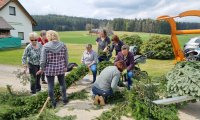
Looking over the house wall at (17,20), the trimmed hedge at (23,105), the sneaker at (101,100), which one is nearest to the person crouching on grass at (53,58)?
the trimmed hedge at (23,105)

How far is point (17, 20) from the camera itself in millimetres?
36406

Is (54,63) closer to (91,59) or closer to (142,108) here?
(142,108)

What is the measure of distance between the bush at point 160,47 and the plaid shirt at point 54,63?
1206cm

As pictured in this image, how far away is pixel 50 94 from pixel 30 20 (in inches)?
1312

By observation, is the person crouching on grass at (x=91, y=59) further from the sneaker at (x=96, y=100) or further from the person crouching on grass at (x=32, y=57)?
the sneaker at (x=96, y=100)

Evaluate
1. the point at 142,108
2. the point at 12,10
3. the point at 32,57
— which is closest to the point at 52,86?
the point at 32,57

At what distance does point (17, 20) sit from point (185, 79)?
33.1m

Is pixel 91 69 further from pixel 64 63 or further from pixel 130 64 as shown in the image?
pixel 64 63

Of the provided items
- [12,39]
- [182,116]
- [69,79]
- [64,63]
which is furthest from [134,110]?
[12,39]

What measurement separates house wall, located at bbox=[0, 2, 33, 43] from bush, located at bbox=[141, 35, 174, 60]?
21.4 meters

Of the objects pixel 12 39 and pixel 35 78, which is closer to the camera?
pixel 35 78

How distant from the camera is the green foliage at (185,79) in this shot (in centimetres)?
616

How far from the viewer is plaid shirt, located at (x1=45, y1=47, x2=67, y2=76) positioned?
6605mm

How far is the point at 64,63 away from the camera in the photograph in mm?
6875
